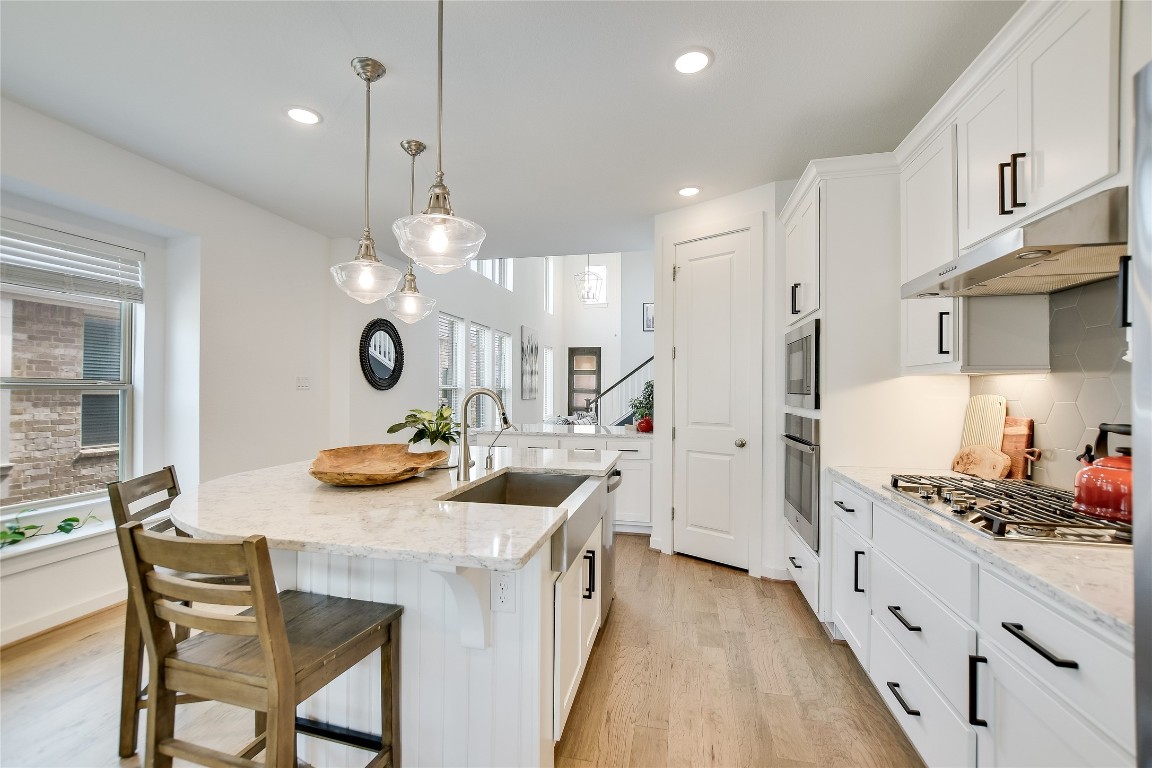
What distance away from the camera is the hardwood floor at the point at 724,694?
5.51 ft

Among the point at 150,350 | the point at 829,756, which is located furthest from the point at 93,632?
the point at 829,756

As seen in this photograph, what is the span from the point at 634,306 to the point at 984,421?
25.7 ft

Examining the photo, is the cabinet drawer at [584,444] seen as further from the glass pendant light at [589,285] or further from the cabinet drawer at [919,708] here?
the glass pendant light at [589,285]

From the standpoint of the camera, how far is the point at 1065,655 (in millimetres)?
975

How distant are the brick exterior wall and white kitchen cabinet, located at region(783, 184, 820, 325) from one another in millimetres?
3989

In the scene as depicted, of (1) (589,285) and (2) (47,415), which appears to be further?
(1) (589,285)

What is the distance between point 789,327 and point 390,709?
2.76 meters

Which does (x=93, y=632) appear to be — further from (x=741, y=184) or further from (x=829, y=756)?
(x=741, y=184)

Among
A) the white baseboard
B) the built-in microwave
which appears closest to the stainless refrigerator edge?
the built-in microwave

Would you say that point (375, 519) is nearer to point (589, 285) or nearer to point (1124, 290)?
point (1124, 290)

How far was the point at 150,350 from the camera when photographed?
3131 millimetres

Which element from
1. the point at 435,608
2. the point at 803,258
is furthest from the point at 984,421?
the point at 435,608

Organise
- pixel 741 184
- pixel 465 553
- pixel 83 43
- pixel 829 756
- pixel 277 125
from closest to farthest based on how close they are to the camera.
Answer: pixel 465 553 → pixel 829 756 → pixel 83 43 → pixel 277 125 → pixel 741 184

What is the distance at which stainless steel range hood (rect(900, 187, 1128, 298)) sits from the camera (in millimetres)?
1215
